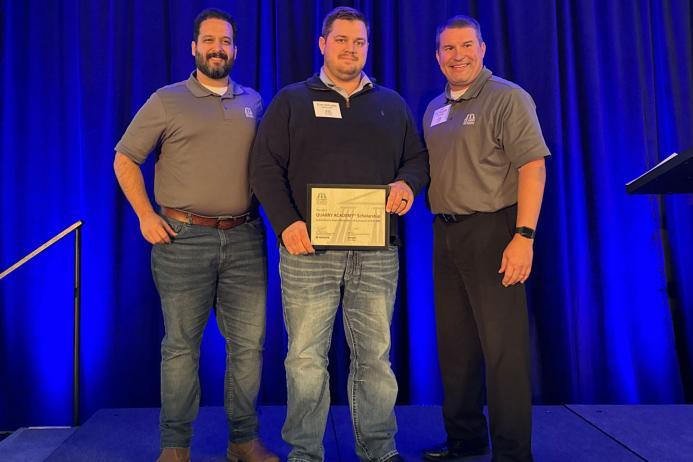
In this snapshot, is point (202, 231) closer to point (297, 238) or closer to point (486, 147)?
point (297, 238)

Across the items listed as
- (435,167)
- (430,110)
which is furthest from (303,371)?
(430,110)

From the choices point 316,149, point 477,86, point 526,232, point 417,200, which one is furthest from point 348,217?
point 417,200

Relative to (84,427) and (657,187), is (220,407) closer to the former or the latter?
(84,427)

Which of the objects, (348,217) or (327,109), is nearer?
(348,217)

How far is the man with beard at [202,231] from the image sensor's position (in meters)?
2.08

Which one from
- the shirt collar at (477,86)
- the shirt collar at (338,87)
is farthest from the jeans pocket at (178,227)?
the shirt collar at (477,86)

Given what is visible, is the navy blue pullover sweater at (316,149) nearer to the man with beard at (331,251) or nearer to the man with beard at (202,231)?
the man with beard at (331,251)

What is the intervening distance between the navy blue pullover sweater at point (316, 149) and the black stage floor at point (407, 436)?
3.33 ft

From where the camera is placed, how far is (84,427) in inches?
100

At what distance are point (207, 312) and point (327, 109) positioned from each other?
880mm

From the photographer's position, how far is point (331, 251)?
191cm

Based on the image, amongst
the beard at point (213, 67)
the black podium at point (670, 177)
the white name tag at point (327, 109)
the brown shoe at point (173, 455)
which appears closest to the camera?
the black podium at point (670, 177)

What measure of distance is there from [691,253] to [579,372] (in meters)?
0.90

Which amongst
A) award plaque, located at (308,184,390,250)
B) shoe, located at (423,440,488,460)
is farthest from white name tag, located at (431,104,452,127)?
shoe, located at (423,440,488,460)
